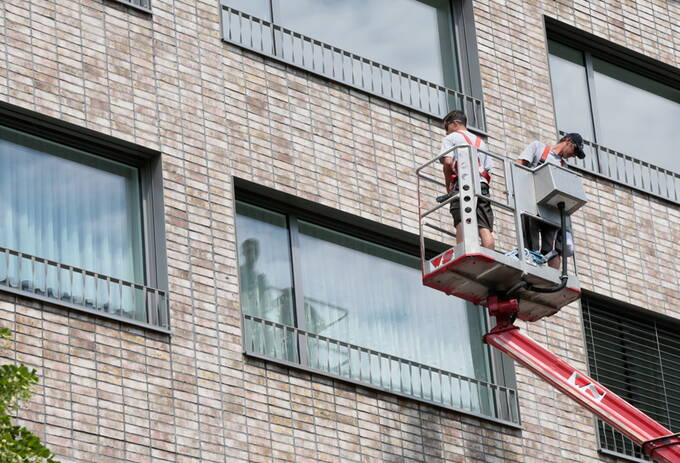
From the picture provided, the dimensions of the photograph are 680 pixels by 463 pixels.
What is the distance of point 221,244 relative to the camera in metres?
19.2

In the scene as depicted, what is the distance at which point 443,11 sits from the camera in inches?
921

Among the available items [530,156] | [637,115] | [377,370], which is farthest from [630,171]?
[377,370]

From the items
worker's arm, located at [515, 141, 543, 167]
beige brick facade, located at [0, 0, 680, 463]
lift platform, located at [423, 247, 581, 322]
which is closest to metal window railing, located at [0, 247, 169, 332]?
beige brick facade, located at [0, 0, 680, 463]

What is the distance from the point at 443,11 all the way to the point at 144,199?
5.79 meters

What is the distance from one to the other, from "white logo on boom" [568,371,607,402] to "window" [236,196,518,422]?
78.3 inches

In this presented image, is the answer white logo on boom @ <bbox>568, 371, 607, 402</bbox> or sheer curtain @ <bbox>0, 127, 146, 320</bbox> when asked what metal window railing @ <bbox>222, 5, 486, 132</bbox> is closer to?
sheer curtain @ <bbox>0, 127, 146, 320</bbox>

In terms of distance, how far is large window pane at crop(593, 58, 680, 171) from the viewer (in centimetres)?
2462

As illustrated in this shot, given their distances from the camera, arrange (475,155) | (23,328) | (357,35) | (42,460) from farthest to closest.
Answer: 1. (357,35)
2. (475,155)
3. (23,328)
4. (42,460)

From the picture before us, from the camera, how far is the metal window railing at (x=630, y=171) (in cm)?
2370

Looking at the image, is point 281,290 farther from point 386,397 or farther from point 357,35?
point 357,35

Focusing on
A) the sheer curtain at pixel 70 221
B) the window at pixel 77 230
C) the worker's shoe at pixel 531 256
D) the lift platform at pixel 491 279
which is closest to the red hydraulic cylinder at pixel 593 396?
the lift platform at pixel 491 279

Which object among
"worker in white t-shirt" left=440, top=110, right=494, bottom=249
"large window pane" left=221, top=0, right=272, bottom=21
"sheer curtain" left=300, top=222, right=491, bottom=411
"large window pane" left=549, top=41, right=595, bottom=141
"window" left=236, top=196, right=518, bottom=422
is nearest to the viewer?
"worker in white t-shirt" left=440, top=110, right=494, bottom=249

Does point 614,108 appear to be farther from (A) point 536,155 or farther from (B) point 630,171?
(A) point 536,155

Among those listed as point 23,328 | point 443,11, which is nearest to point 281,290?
point 23,328
